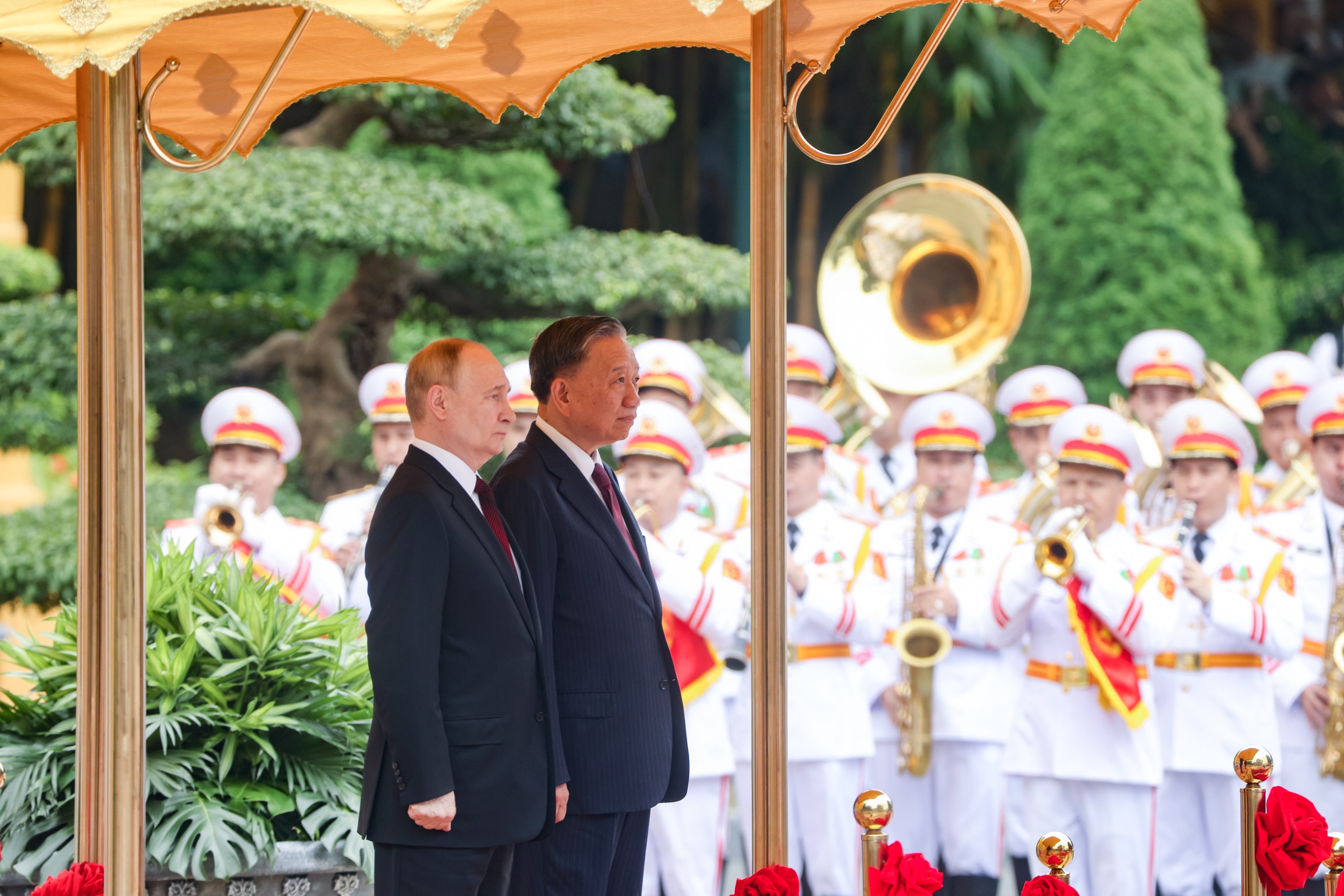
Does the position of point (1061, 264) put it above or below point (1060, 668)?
above

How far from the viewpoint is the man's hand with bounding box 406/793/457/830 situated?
2.61 meters

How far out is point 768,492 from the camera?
2977 millimetres

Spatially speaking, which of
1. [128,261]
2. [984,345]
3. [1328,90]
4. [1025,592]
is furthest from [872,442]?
[1328,90]

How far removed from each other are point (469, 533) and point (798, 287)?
903 cm

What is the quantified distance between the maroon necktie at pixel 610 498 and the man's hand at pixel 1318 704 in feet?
11.1

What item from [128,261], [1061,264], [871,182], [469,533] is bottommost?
[469,533]

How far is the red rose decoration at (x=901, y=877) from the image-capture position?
2572mm

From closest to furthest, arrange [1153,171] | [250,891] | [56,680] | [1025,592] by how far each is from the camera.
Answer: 1. [250,891]
2. [56,680]
3. [1025,592]
4. [1153,171]

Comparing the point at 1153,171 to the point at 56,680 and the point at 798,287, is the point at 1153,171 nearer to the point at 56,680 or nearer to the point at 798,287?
the point at 798,287

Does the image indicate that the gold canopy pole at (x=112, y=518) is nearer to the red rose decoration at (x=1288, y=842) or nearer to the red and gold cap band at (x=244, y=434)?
the red rose decoration at (x=1288, y=842)

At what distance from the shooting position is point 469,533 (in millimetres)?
2764

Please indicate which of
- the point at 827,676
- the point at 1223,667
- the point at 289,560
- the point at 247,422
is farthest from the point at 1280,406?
the point at 247,422

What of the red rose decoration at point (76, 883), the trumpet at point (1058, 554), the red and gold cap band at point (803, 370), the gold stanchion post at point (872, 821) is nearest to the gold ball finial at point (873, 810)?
the gold stanchion post at point (872, 821)

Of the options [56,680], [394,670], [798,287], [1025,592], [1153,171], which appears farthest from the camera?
[798,287]
